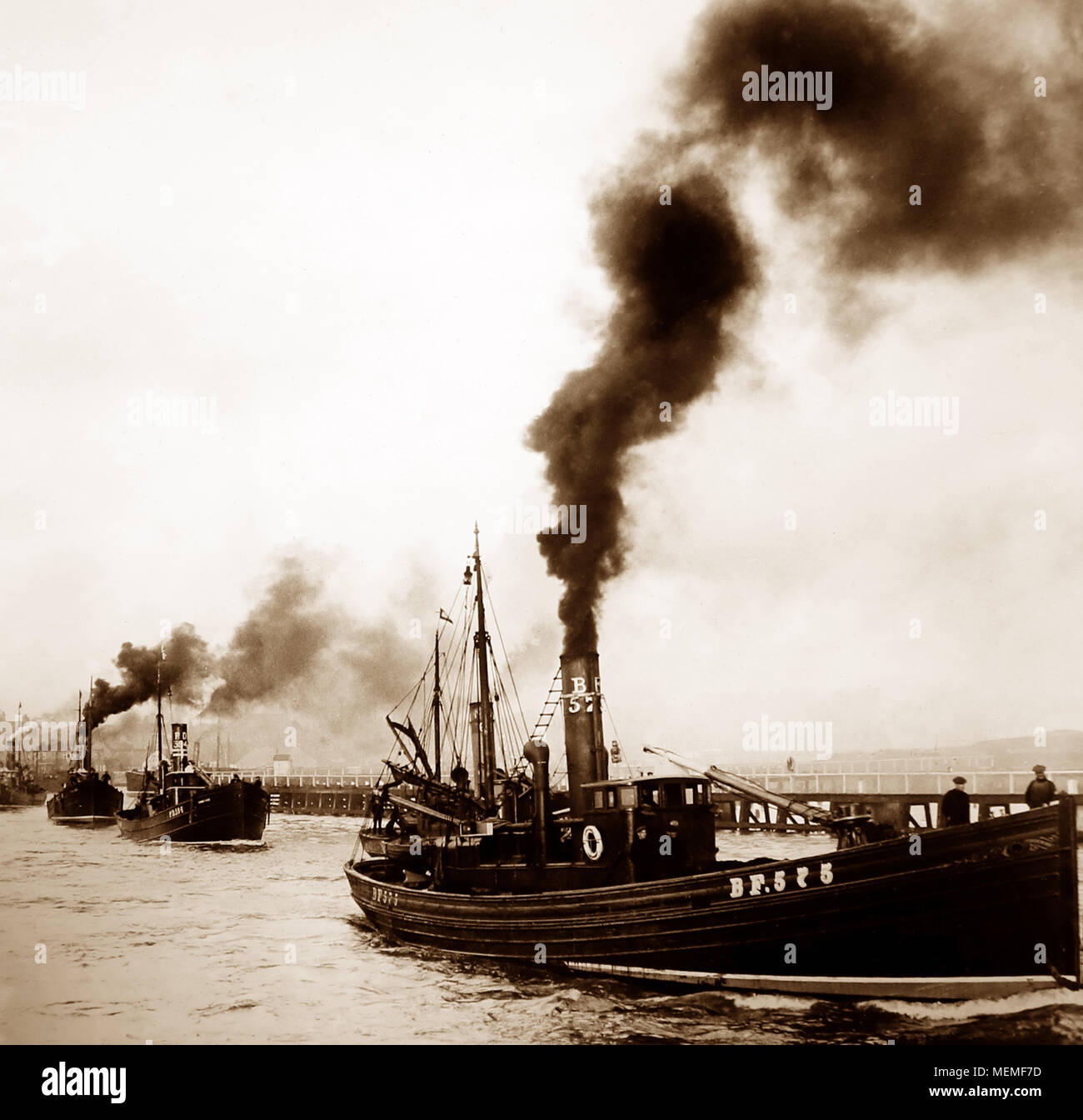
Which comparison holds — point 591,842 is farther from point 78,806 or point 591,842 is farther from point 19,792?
point 19,792

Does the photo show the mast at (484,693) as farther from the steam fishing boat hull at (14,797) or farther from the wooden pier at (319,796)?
the wooden pier at (319,796)

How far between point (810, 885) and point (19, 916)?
8.80 metres

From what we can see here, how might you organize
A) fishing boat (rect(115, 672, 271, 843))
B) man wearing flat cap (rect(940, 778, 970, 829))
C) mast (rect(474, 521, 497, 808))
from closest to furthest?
man wearing flat cap (rect(940, 778, 970, 829))
mast (rect(474, 521, 497, 808))
fishing boat (rect(115, 672, 271, 843))

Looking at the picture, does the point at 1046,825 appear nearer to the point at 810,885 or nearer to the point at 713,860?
the point at 810,885

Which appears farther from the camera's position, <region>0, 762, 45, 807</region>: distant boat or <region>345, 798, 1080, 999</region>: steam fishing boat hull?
<region>0, 762, 45, 807</region>: distant boat

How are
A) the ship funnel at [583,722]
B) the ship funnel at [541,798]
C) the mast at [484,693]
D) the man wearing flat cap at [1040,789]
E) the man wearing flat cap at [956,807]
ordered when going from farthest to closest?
the mast at [484,693] < the ship funnel at [583,722] < the ship funnel at [541,798] < the man wearing flat cap at [1040,789] < the man wearing flat cap at [956,807]

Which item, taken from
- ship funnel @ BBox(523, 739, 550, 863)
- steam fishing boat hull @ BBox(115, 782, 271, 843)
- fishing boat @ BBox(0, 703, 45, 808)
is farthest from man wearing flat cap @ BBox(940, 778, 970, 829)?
fishing boat @ BBox(0, 703, 45, 808)

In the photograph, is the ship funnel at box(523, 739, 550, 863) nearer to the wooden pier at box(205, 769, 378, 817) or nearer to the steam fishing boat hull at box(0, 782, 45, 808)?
the steam fishing boat hull at box(0, 782, 45, 808)

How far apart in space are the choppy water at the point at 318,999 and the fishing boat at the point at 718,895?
270mm

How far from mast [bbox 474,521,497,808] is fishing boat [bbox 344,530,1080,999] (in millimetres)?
269

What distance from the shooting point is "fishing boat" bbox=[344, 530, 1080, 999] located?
25.5ft

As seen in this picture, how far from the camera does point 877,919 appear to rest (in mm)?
8039

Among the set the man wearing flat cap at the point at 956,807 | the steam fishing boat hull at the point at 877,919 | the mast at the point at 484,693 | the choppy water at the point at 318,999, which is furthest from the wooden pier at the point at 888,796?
the man wearing flat cap at the point at 956,807

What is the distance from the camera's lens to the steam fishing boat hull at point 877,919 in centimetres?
774
